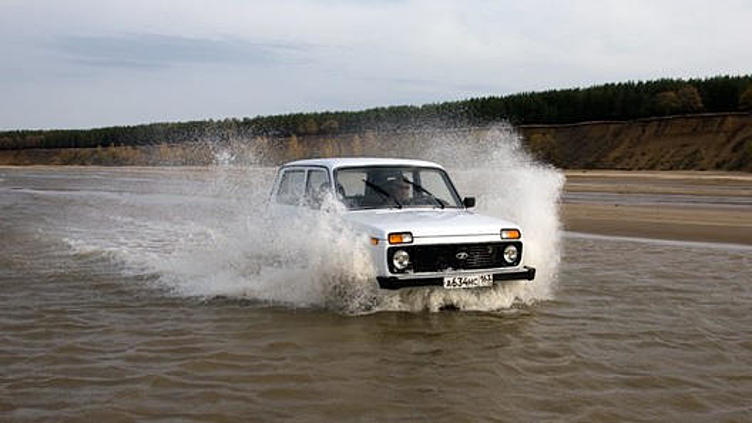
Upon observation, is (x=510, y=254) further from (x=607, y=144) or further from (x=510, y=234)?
(x=607, y=144)

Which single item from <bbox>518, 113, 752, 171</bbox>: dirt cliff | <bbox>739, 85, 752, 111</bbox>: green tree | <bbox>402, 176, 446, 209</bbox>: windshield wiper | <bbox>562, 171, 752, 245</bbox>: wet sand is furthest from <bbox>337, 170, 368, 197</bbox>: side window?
<bbox>739, 85, 752, 111</bbox>: green tree

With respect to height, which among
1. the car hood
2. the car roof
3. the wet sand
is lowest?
the wet sand

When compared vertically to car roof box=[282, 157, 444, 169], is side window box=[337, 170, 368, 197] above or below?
below

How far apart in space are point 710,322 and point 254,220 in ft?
16.6

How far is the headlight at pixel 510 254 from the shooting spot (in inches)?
280

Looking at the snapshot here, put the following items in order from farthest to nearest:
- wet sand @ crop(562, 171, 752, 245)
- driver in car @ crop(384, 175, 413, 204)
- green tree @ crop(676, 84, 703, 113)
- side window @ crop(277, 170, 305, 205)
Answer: green tree @ crop(676, 84, 703, 113) → wet sand @ crop(562, 171, 752, 245) → side window @ crop(277, 170, 305, 205) → driver in car @ crop(384, 175, 413, 204)

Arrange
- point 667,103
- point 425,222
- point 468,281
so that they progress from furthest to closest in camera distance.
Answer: point 667,103, point 425,222, point 468,281

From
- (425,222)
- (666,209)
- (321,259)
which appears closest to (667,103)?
(666,209)

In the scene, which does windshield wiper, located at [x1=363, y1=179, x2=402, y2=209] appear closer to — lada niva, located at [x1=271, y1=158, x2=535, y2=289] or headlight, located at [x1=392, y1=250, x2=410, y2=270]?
lada niva, located at [x1=271, y1=158, x2=535, y2=289]

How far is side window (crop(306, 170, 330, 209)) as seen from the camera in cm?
809

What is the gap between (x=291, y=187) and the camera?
8914 mm

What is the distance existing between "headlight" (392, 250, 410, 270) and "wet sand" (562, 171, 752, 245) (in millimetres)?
9156

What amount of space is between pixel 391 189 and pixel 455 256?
143 centimetres

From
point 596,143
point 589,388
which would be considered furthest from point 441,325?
point 596,143
